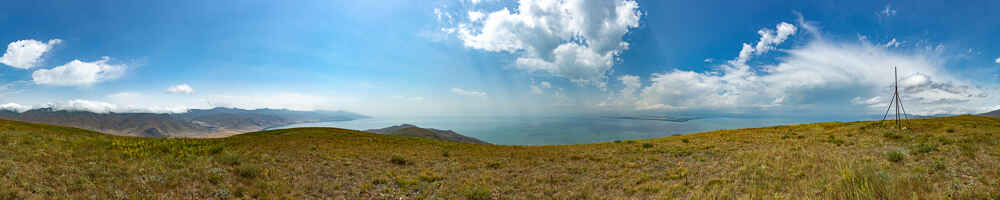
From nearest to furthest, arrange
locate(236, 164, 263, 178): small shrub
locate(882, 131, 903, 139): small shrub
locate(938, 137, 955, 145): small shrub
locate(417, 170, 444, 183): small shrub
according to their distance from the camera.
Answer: locate(236, 164, 263, 178): small shrub
locate(417, 170, 444, 183): small shrub
locate(938, 137, 955, 145): small shrub
locate(882, 131, 903, 139): small shrub

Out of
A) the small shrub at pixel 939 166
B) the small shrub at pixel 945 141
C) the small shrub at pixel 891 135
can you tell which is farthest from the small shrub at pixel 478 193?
the small shrub at pixel 891 135

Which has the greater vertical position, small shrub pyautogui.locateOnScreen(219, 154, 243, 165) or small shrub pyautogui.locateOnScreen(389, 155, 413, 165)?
small shrub pyautogui.locateOnScreen(219, 154, 243, 165)

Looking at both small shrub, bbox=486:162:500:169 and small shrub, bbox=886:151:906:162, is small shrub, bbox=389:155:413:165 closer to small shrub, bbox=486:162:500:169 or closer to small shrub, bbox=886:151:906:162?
small shrub, bbox=486:162:500:169

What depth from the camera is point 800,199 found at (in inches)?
215

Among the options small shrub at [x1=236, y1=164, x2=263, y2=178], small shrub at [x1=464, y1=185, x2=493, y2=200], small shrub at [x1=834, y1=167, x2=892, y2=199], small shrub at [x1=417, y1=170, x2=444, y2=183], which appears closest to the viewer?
small shrub at [x1=834, y1=167, x2=892, y2=199]

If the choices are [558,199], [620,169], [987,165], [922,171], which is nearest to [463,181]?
[558,199]

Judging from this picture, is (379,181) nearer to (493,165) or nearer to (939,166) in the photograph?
(493,165)

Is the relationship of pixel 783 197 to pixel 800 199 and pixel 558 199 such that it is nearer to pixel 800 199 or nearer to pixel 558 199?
pixel 800 199

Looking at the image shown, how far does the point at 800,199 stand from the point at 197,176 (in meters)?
13.6

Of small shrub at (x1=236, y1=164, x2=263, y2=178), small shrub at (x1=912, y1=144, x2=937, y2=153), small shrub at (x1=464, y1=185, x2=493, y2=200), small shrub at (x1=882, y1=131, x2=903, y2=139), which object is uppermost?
small shrub at (x1=882, y1=131, x2=903, y2=139)

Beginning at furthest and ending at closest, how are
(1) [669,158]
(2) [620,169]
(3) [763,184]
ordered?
1. (1) [669,158]
2. (2) [620,169]
3. (3) [763,184]

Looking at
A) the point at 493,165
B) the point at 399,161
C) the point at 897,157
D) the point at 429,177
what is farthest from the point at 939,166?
the point at 399,161

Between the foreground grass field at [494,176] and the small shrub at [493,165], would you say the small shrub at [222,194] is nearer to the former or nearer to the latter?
the foreground grass field at [494,176]

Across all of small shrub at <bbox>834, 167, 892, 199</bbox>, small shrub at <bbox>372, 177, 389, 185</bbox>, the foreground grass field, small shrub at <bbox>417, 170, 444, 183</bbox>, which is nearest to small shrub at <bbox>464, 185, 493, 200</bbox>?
the foreground grass field
